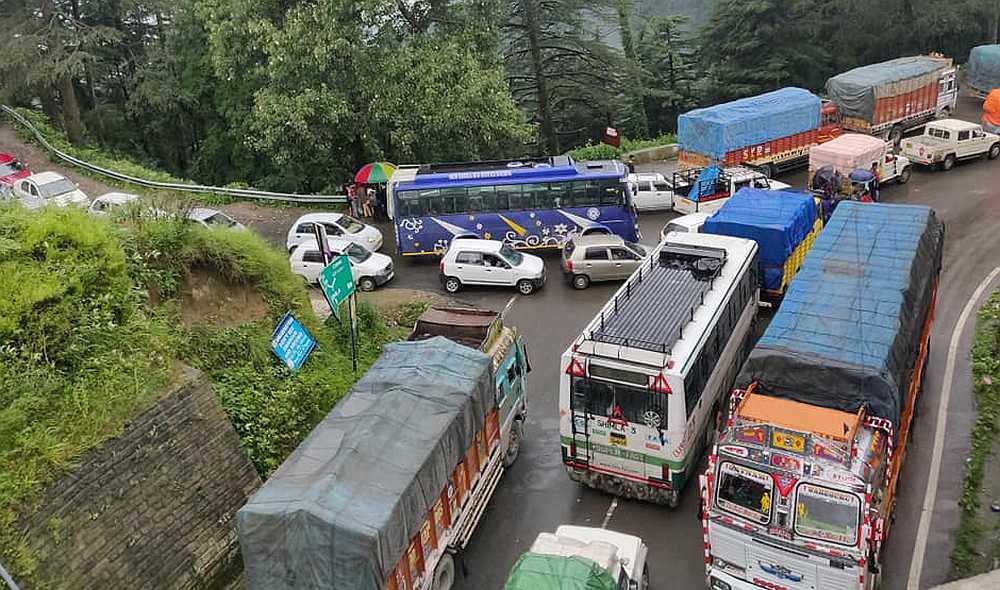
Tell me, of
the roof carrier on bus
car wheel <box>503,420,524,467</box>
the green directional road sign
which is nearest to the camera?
the roof carrier on bus

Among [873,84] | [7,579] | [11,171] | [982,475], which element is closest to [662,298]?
[982,475]

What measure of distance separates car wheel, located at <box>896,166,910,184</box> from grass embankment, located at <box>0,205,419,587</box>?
2167 centimetres

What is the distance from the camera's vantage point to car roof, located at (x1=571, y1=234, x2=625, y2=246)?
2192 cm

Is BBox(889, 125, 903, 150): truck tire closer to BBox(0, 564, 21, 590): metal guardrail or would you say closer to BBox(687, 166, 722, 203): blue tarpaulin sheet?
BBox(687, 166, 722, 203): blue tarpaulin sheet

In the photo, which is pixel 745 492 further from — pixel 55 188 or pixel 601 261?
pixel 55 188

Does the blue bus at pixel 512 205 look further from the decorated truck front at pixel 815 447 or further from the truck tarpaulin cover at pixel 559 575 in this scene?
the truck tarpaulin cover at pixel 559 575

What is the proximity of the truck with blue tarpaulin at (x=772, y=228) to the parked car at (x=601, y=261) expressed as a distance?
10.2ft

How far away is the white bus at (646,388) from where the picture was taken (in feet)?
39.8

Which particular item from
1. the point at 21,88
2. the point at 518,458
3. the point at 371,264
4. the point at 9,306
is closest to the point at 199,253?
the point at 9,306

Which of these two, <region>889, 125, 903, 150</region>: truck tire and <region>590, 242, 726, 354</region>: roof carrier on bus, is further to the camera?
<region>889, 125, 903, 150</region>: truck tire

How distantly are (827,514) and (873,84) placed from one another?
87.5ft

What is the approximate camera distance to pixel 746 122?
28719 mm

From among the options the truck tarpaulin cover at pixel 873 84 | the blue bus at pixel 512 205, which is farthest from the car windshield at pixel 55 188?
the truck tarpaulin cover at pixel 873 84

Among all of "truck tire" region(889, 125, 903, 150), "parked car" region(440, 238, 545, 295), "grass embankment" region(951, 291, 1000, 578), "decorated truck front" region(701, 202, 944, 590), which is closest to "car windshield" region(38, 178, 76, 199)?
"parked car" region(440, 238, 545, 295)
